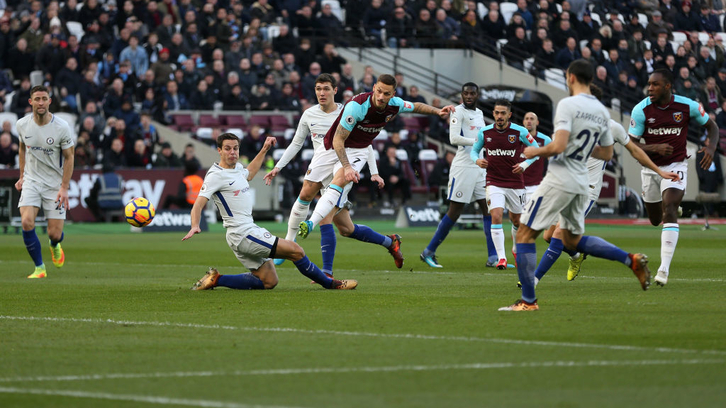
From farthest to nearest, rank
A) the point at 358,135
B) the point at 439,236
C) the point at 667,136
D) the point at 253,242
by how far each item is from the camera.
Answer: the point at 439,236 → the point at 358,135 → the point at 667,136 → the point at 253,242

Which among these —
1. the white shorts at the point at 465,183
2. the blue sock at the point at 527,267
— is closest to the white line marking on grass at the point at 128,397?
the blue sock at the point at 527,267

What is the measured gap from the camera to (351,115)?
483 inches

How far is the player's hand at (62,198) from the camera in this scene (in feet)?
45.6

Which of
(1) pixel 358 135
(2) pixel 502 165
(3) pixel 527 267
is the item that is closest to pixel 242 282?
(1) pixel 358 135

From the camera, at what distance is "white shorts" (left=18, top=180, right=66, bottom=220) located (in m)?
14.2

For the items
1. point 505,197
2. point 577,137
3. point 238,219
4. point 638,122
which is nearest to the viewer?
point 577,137

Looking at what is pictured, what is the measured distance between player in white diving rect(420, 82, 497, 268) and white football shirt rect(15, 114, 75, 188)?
4993 mm

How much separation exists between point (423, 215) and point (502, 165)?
13.5 meters

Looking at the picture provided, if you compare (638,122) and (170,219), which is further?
(170,219)

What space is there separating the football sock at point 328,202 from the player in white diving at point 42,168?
348 centimetres

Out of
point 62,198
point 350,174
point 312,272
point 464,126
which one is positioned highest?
point 464,126

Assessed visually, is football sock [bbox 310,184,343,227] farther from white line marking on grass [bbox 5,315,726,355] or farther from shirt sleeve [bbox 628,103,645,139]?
white line marking on grass [bbox 5,315,726,355]

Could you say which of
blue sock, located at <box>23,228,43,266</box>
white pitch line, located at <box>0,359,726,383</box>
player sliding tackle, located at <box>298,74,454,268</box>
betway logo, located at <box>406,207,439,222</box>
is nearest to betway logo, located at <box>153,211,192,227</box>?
betway logo, located at <box>406,207,439,222</box>

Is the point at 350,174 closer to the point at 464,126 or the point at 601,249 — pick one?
the point at 601,249
